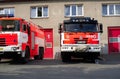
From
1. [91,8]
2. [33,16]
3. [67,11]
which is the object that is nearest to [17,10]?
[33,16]

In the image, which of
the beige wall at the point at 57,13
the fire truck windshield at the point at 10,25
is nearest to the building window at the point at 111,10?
the beige wall at the point at 57,13

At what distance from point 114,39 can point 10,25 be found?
16608 mm

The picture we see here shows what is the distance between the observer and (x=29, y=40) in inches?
944

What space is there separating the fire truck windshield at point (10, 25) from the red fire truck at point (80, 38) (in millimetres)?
3209

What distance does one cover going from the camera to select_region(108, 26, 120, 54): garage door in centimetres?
3603

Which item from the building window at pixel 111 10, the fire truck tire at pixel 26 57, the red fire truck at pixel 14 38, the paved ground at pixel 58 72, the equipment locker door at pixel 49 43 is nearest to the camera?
the paved ground at pixel 58 72

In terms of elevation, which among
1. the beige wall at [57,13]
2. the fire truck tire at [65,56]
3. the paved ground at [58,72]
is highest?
the beige wall at [57,13]

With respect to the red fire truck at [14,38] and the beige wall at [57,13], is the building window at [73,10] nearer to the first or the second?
the beige wall at [57,13]

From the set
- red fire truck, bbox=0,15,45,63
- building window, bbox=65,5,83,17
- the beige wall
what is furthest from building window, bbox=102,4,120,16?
red fire truck, bbox=0,15,45,63

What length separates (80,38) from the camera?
75.7 ft

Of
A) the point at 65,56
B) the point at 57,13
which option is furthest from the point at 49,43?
the point at 65,56

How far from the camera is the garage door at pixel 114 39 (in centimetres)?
3603

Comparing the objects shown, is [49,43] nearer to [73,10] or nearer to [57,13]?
[57,13]

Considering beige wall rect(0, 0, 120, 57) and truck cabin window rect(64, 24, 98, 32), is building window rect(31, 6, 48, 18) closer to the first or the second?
beige wall rect(0, 0, 120, 57)
